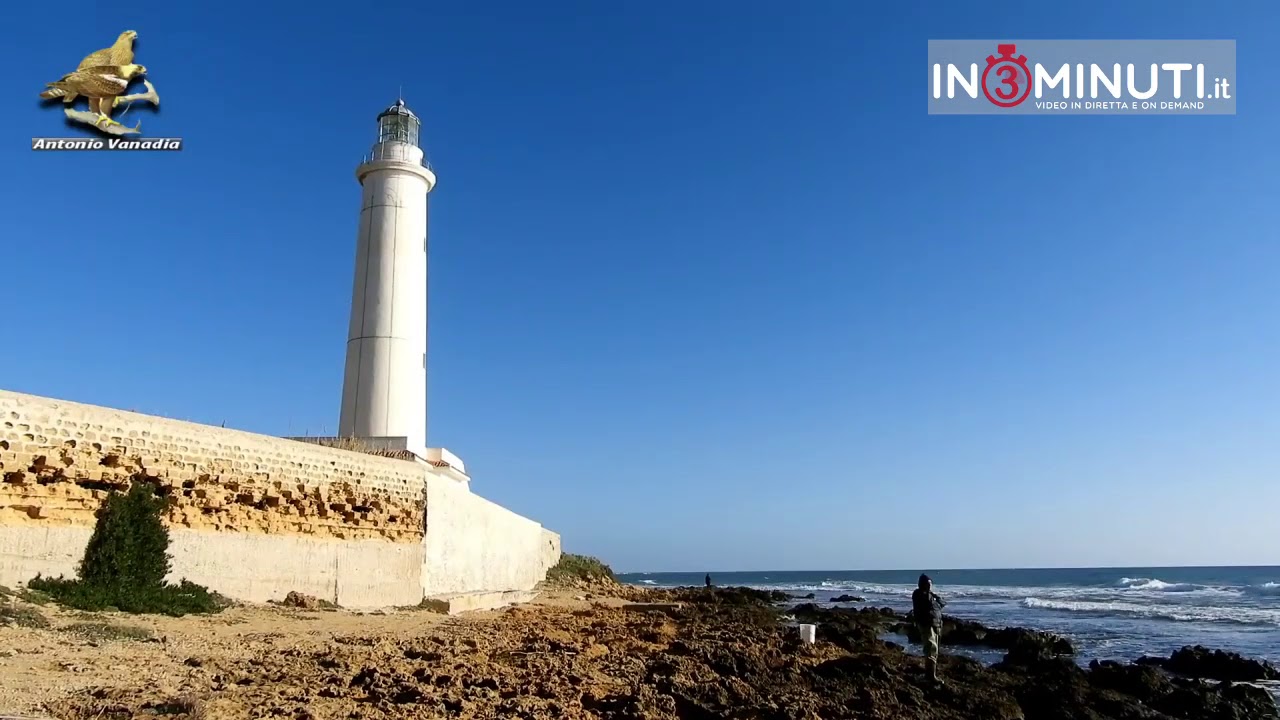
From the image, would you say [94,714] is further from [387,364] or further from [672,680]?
[387,364]

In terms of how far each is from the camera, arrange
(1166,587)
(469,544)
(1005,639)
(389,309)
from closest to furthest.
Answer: (469,544) < (389,309) < (1005,639) < (1166,587)

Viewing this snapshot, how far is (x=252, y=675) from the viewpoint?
6871 mm

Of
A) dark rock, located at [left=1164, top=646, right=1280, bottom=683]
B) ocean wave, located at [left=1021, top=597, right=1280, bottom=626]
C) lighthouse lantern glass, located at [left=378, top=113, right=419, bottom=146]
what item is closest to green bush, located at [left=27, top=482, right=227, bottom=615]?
lighthouse lantern glass, located at [left=378, top=113, right=419, bottom=146]

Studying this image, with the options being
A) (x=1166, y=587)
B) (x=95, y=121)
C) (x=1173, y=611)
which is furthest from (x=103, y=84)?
(x=1166, y=587)

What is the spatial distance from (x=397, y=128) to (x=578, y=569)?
17.5m

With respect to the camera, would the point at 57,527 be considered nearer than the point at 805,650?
Yes

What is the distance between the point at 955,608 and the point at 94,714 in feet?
Answer: 107

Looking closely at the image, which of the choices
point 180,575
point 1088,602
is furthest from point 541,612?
point 1088,602

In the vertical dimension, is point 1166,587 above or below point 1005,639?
below

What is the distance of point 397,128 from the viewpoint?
2061cm

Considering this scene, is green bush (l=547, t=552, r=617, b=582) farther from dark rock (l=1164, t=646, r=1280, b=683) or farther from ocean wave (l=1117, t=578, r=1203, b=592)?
ocean wave (l=1117, t=578, r=1203, b=592)

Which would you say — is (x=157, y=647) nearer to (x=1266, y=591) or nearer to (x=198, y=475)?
(x=198, y=475)

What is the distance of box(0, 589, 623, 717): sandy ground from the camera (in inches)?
237

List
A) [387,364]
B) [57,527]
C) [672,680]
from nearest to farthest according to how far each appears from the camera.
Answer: [672,680], [57,527], [387,364]
